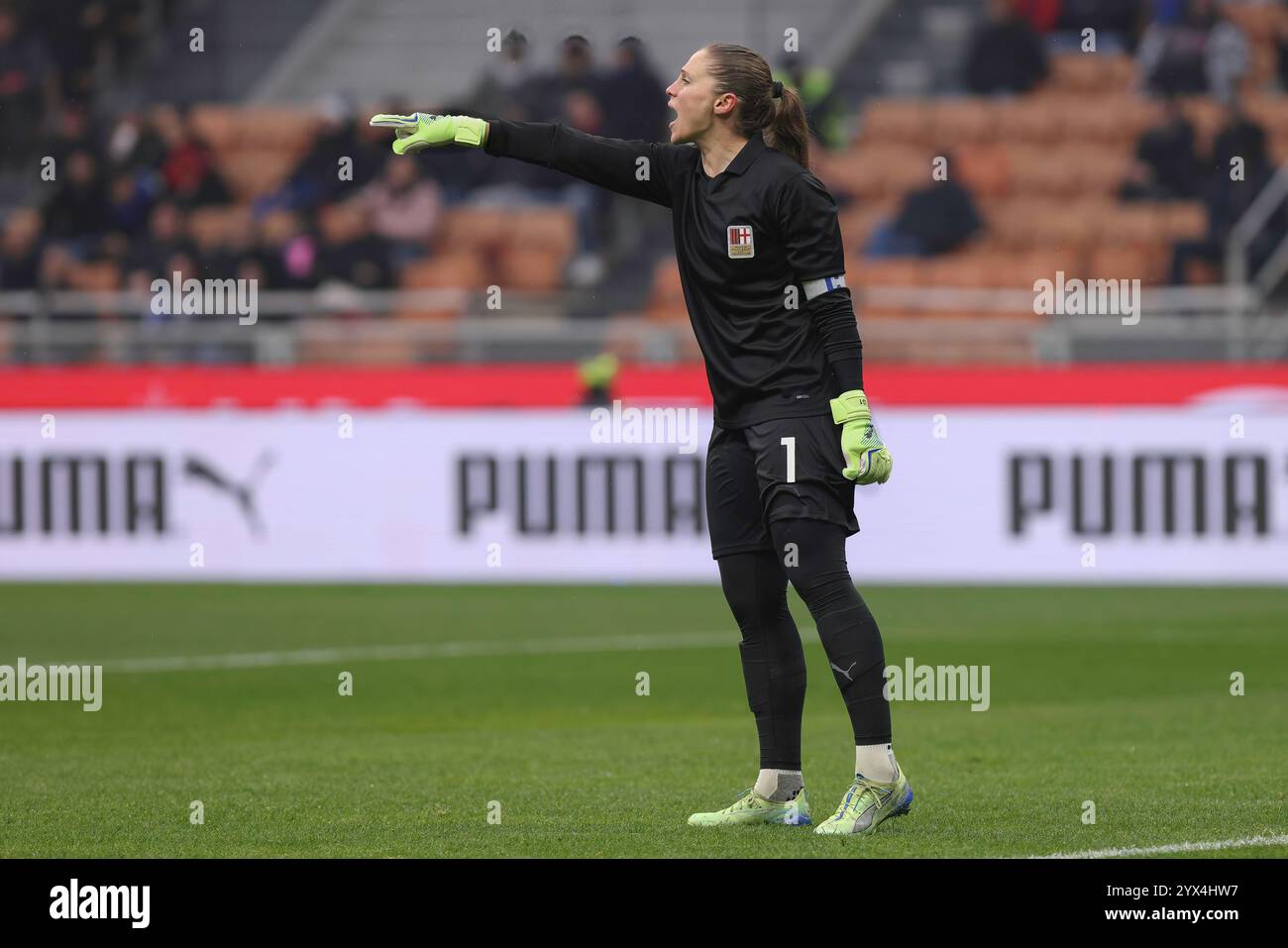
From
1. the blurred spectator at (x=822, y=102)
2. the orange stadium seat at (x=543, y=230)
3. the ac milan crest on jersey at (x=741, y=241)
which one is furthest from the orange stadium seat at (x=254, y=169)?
the ac milan crest on jersey at (x=741, y=241)

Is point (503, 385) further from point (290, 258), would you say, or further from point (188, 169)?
point (188, 169)

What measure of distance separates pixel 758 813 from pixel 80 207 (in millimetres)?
17000

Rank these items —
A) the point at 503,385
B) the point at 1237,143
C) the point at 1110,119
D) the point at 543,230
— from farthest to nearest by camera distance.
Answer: the point at 1110,119, the point at 543,230, the point at 1237,143, the point at 503,385

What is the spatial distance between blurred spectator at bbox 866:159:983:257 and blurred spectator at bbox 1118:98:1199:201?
1545mm

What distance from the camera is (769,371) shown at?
6.14 meters

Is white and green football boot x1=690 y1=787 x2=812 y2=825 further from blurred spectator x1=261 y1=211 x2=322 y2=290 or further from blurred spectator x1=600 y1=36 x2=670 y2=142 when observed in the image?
blurred spectator x1=261 y1=211 x2=322 y2=290

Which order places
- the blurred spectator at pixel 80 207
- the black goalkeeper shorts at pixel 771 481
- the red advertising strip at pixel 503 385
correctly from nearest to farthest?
the black goalkeeper shorts at pixel 771 481 < the red advertising strip at pixel 503 385 < the blurred spectator at pixel 80 207

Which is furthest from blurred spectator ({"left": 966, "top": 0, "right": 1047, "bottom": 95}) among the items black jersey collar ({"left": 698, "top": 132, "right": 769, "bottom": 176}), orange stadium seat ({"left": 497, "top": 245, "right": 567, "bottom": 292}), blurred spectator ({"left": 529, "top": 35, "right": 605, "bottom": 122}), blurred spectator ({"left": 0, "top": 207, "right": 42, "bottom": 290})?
black jersey collar ({"left": 698, "top": 132, "right": 769, "bottom": 176})

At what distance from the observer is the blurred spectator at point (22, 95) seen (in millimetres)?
23344

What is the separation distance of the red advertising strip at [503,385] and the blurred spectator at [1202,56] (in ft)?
17.7

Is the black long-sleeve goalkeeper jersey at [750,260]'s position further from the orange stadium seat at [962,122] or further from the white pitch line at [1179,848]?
the orange stadium seat at [962,122]

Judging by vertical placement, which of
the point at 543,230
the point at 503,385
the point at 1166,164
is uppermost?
the point at 1166,164

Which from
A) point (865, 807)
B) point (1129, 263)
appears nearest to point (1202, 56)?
point (1129, 263)

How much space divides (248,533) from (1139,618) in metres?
7.06
